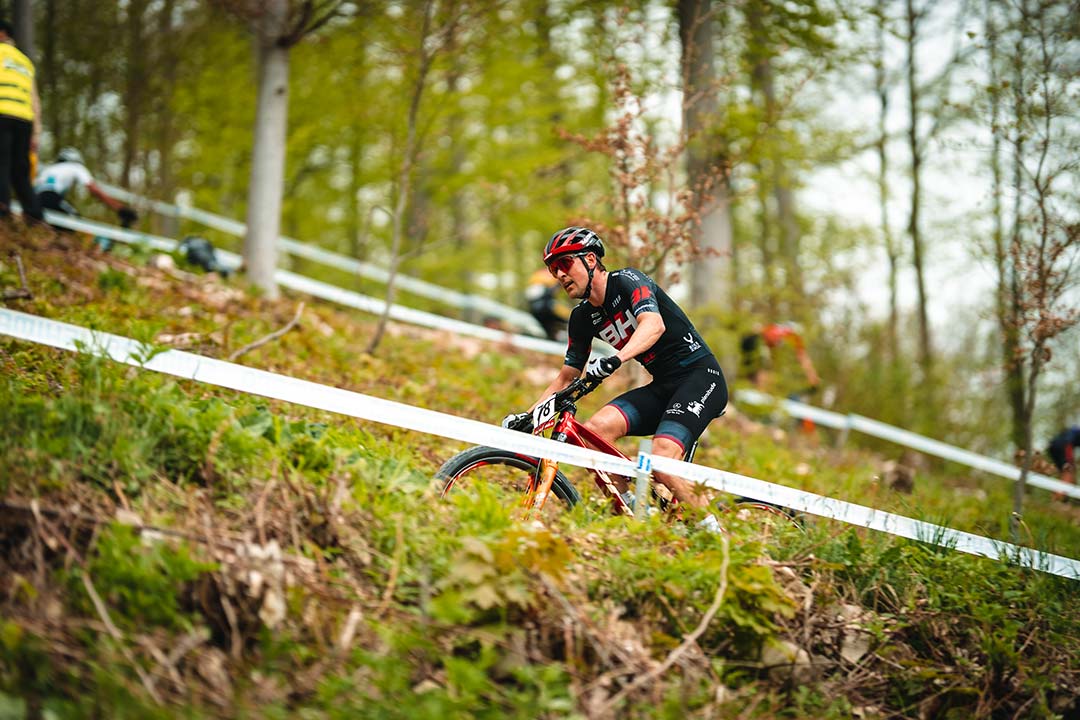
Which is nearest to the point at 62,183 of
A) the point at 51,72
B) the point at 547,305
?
the point at 51,72

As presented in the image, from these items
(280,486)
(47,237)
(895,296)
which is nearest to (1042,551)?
(280,486)

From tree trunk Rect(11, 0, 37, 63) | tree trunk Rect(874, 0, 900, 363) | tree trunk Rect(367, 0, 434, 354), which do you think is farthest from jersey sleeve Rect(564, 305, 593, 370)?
tree trunk Rect(874, 0, 900, 363)

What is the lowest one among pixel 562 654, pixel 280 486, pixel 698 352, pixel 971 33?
pixel 562 654

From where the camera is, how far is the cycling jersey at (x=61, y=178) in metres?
10.1

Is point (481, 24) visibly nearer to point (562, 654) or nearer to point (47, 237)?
point (47, 237)

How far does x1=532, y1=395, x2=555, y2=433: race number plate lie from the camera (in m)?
4.75

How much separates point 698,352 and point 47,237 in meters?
7.42

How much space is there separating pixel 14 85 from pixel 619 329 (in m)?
7.01

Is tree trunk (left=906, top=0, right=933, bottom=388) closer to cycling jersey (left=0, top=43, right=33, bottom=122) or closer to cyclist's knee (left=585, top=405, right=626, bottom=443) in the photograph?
cyclist's knee (left=585, top=405, right=626, bottom=443)

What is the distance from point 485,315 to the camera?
52.2ft

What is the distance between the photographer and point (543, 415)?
15.6 feet

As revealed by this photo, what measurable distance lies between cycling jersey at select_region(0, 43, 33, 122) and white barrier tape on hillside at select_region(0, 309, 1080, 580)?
4555mm

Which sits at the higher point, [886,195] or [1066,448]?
[886,195]

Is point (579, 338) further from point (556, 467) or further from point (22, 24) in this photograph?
point (22, 24)
